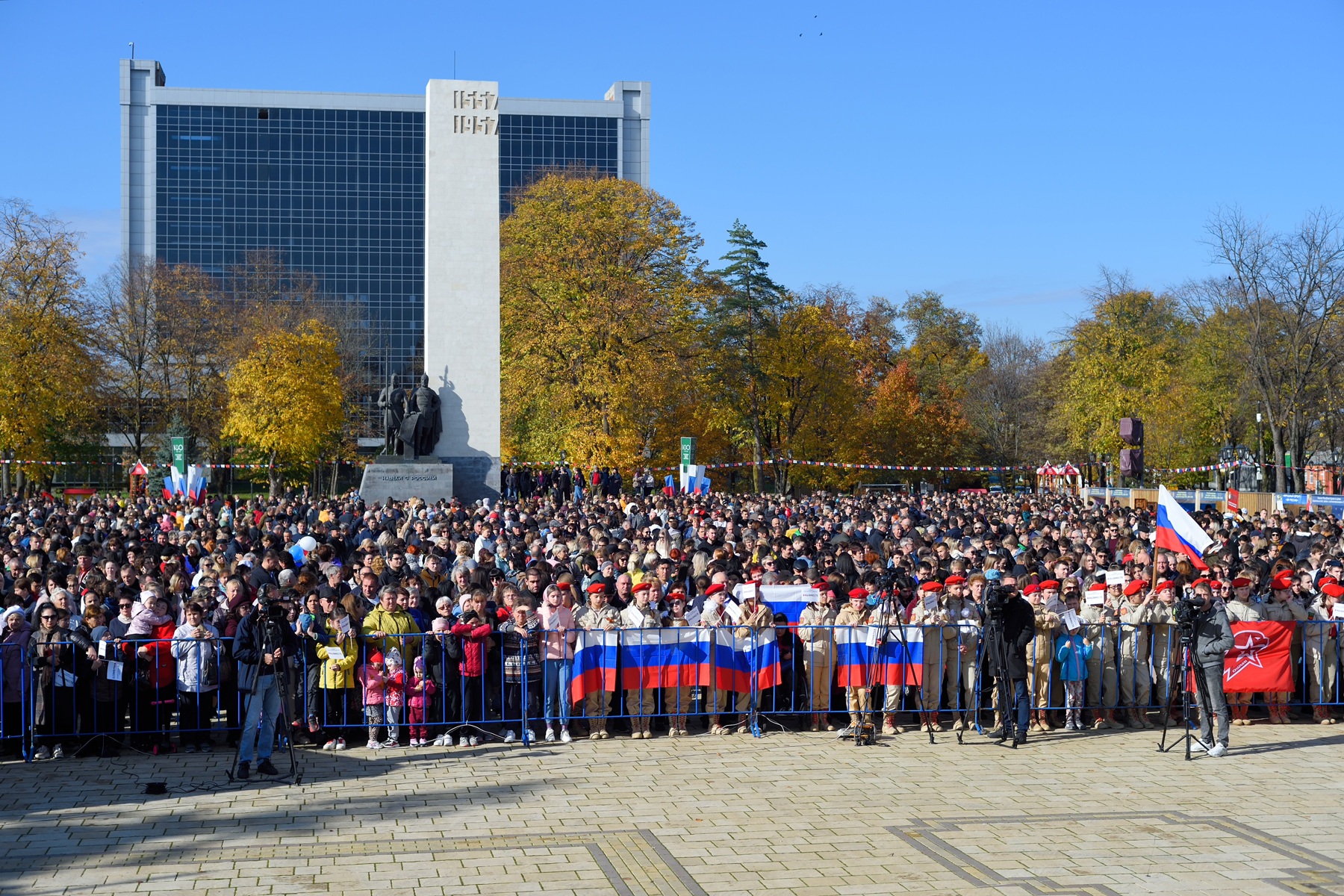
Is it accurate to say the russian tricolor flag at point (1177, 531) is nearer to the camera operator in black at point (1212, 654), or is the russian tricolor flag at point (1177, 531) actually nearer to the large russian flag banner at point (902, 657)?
the camera operator in black at point (1212, 654)

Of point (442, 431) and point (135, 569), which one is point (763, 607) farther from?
point (442, 431)

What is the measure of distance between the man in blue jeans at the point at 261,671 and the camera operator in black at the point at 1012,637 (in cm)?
603

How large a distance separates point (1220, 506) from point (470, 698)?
25186 mm

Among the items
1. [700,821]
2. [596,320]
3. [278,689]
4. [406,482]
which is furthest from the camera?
[596,320]

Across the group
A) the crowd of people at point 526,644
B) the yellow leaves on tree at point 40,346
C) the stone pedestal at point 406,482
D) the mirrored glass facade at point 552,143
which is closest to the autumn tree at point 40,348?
the yellow leaves on tree at point 40,346

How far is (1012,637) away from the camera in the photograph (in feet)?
35.5

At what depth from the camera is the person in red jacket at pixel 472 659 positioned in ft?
35.9

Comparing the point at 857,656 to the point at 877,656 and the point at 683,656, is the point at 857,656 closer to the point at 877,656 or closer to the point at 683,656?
the point at 877,656

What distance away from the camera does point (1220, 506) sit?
30859 mm

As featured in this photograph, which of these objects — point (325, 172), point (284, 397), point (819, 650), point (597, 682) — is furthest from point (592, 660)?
point (325, 172)

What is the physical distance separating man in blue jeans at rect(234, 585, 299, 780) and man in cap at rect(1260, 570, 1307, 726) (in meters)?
9.31

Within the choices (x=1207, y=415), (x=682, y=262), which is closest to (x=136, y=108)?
(x=682, y=262)

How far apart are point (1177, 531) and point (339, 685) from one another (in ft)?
27.0

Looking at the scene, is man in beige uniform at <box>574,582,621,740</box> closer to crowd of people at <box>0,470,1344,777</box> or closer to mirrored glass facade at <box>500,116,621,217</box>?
crowd of people at <box>0,470,1344,777</box>
